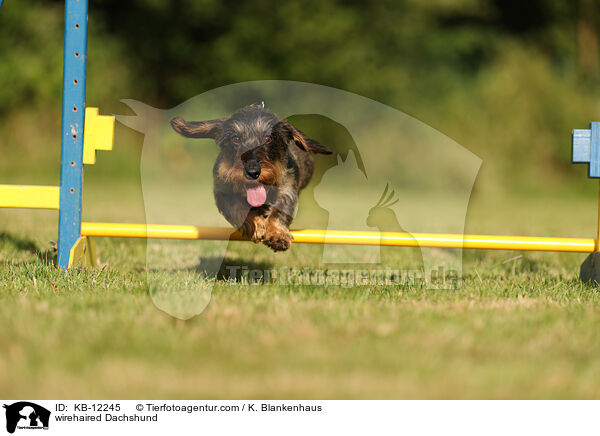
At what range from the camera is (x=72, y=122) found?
2885 millimetres

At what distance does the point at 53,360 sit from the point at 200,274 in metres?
1.30

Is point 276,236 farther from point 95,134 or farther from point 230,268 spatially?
point 95,134

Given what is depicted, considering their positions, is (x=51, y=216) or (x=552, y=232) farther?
(x=51, y=216)

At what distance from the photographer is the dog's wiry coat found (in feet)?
9.00

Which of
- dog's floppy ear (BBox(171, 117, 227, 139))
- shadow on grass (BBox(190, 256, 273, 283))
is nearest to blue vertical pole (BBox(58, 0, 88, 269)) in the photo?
dog's floppy ear (BBox(171, 117, 227, 139))

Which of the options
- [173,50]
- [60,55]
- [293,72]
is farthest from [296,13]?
[60,55]

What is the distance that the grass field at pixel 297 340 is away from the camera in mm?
1597

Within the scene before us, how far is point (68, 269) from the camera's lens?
2820 mm

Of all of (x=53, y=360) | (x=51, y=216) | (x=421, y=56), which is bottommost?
(x=53, y=360)

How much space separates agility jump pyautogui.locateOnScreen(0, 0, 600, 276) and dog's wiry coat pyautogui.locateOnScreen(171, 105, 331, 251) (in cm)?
A: 11

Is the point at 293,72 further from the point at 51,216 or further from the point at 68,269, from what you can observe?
the point at 68,269

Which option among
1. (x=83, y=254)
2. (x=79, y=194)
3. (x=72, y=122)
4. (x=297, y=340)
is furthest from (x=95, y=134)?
(x=297, y=340)

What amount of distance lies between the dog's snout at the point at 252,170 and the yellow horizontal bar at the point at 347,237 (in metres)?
0.31

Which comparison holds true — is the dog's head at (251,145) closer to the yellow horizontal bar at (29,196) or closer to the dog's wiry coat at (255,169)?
the dog's wiry coat at (255,169)
